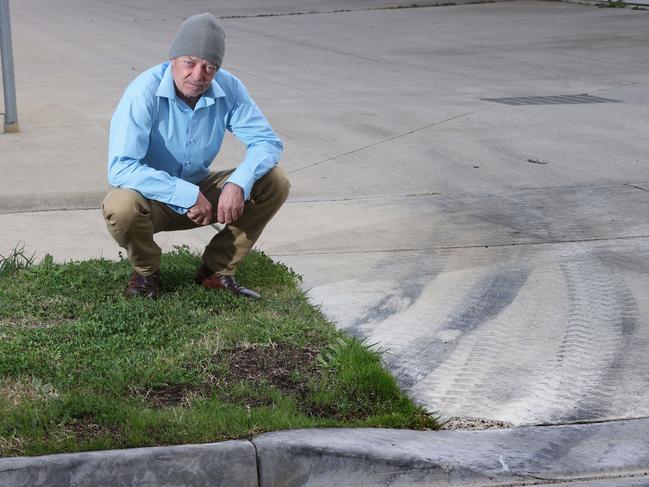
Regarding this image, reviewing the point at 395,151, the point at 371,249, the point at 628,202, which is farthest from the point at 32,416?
the point at 395,151

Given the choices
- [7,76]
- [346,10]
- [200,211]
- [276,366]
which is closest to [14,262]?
[200,211]

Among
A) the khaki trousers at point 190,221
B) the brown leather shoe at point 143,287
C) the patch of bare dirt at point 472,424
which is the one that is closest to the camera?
the patch of bare dirt at point 472,424

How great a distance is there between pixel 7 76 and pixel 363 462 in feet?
21.9

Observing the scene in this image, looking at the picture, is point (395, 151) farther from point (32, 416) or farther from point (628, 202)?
point (32, 416)

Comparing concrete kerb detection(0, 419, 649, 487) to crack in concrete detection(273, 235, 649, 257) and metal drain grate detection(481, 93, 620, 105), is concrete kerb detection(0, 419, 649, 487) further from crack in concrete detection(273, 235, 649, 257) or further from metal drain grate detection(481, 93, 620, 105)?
metal drain grate detection(481, 93, 620, 105)

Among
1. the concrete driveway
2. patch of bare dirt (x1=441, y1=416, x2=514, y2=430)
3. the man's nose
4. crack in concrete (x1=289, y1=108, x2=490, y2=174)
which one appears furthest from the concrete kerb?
crack in concrete (x1=289, y1=108, x2=490, y2=174)

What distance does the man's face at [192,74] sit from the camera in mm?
5191

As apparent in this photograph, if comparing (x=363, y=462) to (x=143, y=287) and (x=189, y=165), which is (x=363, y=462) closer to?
(x=143, y=287)

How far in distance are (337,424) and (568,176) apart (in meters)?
4.59

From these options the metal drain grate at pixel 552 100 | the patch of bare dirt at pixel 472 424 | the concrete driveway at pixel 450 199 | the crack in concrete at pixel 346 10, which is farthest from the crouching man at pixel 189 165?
the crack in concrete at pixel 346 10

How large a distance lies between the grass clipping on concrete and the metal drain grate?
6.29 metres

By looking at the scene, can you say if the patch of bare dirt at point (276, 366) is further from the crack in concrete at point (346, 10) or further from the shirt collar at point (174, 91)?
the crack in concrete at point (346, 10)

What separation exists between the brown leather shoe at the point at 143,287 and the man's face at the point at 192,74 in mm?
874

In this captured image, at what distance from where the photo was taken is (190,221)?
570cm
